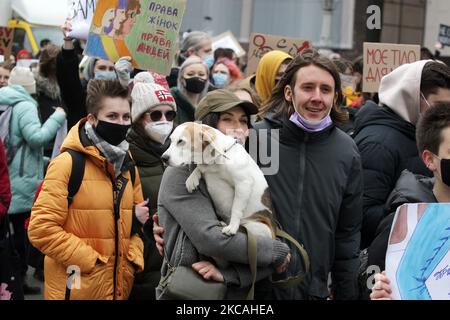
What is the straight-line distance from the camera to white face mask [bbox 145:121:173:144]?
16.4 ft

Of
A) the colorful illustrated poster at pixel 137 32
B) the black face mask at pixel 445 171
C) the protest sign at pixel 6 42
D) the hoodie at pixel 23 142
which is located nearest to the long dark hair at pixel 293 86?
the black face mask at pixel 445 171

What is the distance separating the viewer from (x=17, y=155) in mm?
7504

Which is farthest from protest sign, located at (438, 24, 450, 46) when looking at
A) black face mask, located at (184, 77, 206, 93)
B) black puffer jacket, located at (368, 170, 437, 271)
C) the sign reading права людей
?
black puffer jacket, located at (368, 170, 437, 271)

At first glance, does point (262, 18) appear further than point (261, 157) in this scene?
Yes

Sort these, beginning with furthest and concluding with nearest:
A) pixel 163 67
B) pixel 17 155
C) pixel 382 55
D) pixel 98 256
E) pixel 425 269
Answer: pixel 17 155
pixel 382 55
pixel 163 67
pixel 98 256
pixel 425 269

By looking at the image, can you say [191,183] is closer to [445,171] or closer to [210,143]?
[210,143]

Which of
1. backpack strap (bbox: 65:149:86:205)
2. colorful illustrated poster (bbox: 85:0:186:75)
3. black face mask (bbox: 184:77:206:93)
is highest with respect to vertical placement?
colorful illustrated poster (bbox: 85:0:186:75)

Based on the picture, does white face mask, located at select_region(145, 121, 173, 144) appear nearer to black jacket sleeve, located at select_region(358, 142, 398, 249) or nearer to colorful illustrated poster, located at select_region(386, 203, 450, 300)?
black jacket sleeve, located at select_region(358, 142, 398, 249)

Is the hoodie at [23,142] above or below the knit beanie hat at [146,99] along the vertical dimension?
below

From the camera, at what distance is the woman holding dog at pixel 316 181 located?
12.2 feet

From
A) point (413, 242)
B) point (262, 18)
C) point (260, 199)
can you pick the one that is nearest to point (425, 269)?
point (413, 242)

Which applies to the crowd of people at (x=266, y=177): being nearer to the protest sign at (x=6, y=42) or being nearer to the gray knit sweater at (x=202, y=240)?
the gray knit sweater at (x=202, y=240)
